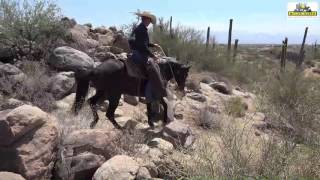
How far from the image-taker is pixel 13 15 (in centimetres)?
1692

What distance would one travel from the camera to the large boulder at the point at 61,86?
13.4 metres

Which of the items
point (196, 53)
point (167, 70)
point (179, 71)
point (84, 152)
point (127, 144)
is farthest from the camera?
point (196, 53)

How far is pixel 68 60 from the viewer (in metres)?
15.1

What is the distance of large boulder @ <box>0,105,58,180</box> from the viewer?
788cm

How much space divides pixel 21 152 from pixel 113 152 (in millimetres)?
1517

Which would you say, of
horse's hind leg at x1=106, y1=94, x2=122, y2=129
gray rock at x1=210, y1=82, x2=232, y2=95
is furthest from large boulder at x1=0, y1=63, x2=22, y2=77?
gray rock at x1=210, y1=82, x2=232, y2=95

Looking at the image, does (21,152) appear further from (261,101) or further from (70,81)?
(261,101)

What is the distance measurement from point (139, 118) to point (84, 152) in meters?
4.92

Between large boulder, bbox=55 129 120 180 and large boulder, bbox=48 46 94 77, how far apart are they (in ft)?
20.1

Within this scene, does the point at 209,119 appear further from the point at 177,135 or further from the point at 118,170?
the point at 118,170

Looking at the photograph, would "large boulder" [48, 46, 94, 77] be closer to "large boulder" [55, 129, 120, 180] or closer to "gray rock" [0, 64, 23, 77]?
"gray rock" [0, 64, 23, 77]

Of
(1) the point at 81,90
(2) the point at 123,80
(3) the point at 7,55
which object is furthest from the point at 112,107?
(3) the point at 7,55

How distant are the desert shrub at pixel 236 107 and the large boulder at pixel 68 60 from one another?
403cm

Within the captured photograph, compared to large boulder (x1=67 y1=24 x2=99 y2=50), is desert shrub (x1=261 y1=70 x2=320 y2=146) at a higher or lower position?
lower
